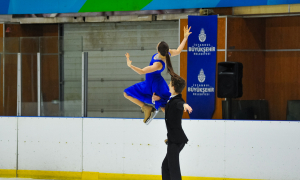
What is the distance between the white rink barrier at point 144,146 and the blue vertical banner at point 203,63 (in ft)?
9.15

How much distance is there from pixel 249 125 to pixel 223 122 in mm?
383

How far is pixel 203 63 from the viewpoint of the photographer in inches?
338

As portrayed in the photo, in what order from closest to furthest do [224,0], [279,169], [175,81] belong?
[175,81]
[279,169]
[224,0]

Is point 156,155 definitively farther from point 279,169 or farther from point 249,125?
point 279,169

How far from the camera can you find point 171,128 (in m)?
3.95

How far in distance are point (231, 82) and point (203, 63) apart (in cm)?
233

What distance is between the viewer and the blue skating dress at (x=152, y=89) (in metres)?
3.94

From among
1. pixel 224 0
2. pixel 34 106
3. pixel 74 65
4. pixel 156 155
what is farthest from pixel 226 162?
pixel 224 0

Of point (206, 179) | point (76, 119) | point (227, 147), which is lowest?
point (206, 179)

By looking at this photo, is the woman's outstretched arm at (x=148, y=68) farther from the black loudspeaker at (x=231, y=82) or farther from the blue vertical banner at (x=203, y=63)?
the blue vertical banner at (x=203, y=63)

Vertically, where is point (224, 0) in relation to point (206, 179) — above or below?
above

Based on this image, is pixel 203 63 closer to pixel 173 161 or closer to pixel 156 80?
pixel 156 80

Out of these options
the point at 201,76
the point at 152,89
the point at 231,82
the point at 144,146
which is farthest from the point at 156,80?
the point at 201,76

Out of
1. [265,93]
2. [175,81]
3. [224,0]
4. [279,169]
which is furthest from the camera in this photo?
[265,93]
